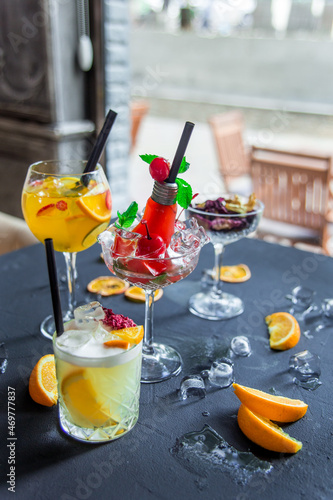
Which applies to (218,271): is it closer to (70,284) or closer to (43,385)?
(70,284)

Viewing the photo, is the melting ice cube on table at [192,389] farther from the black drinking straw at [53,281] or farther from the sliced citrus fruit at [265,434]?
the black drinking straw at [53,281]

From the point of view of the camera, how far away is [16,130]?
262cm

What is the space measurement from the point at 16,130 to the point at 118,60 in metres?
0.70

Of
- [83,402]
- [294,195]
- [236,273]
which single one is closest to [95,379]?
[83,402]

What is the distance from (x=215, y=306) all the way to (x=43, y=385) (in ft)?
1.30

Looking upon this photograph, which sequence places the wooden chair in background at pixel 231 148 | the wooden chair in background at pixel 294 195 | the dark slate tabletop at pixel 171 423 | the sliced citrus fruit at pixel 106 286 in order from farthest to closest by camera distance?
the wooden chair in background at pixel 231 148
the wooden chair in background at pixel 294 195
the sliced citrus fruit at pixel 106 286
the dark slate tabletop at pixel 171 423

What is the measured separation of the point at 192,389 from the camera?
68 centimetres

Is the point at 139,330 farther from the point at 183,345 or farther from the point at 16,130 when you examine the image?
Answer: the point at 16,130

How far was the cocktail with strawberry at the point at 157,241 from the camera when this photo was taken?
0.67 meters

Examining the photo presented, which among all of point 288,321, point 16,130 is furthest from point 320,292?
point 16,130

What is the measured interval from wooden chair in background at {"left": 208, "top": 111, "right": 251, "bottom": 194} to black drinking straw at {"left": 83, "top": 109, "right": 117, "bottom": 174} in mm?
2197

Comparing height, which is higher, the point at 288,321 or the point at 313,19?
the point at 313,19

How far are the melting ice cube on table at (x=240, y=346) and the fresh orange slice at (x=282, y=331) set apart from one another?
0.05 metres

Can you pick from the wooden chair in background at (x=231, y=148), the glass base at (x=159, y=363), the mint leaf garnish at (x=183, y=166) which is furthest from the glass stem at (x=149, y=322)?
the wooden chair in background at (x=231, y=148)
